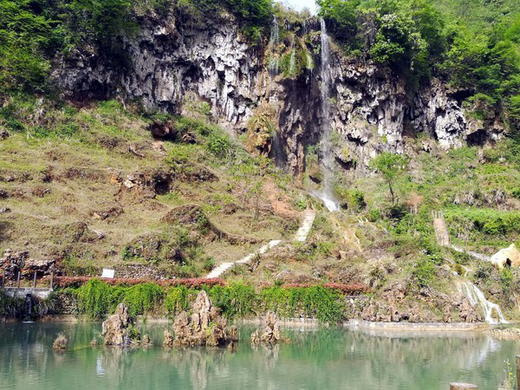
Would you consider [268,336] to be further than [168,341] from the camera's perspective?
Yes

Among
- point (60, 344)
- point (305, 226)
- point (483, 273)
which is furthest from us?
point (305, 226)

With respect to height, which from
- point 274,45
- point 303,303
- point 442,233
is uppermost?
point 274,45

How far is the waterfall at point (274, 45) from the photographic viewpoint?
168 feet

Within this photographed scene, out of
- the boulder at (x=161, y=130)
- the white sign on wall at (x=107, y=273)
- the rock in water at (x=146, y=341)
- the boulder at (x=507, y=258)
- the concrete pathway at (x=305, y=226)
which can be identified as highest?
the boulder at (x=161, y=130)

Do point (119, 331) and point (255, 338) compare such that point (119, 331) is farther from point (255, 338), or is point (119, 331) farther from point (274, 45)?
point (274, 45)

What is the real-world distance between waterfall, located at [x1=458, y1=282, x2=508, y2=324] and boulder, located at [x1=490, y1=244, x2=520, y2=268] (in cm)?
418

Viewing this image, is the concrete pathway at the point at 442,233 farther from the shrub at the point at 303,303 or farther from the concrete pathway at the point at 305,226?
the shrub at the point at 303,303

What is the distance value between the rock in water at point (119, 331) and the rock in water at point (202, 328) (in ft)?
4.97

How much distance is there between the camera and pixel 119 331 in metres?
17.6

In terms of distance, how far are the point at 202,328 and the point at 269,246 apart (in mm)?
13376

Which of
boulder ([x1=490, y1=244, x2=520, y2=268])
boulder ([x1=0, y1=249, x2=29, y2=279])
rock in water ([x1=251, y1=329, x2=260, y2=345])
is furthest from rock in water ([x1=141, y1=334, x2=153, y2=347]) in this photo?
boulder ([x1=490, y1=244, x2=520, y2=268])

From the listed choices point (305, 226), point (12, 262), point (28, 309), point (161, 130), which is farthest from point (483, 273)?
point (161, 130)

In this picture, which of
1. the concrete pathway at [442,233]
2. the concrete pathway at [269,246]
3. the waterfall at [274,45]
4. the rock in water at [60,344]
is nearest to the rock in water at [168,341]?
the rock in water at [60,344]

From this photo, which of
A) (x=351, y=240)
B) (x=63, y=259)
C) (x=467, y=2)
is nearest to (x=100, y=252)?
(x=63, y=259)
